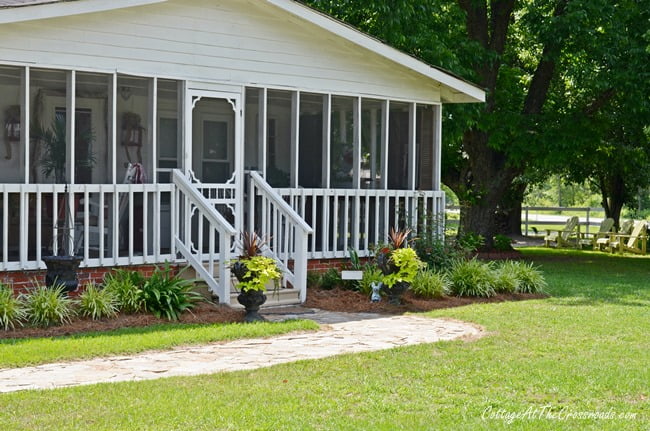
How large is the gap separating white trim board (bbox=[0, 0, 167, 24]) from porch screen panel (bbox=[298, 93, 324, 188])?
311cm

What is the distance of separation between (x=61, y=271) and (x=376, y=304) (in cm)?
402

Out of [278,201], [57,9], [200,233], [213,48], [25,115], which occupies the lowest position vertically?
[200,233]

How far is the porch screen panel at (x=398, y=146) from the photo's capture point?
1465cm

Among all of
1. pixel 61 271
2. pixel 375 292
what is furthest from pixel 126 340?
pixel 375 292

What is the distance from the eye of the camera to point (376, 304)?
472 inches

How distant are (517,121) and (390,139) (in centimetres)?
675

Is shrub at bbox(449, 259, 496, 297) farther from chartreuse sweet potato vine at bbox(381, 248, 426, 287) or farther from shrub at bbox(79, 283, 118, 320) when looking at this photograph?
shrub at bbox(79, 283, 118, 320)

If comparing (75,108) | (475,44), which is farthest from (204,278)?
(475,44)

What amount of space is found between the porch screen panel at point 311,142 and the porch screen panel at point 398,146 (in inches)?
54.8

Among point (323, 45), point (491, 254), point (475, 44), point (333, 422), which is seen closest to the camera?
point (333, 422)

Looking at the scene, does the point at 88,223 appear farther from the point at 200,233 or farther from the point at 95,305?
the point at 95,305

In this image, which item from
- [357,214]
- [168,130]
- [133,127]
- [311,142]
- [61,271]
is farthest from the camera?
[357,214]

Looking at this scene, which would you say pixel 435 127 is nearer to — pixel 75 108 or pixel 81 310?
pixel 75 108

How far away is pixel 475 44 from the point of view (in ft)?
64.1
